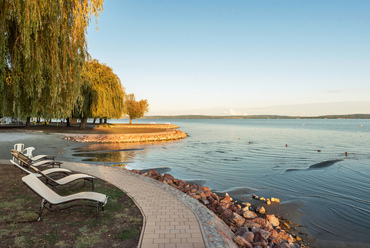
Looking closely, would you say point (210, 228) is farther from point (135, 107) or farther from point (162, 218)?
point (135, 107)

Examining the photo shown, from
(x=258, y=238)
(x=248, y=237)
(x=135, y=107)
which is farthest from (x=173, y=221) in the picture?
(x=135, y=107)

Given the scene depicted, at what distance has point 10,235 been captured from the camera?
4113mm

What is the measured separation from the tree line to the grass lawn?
8.98ft

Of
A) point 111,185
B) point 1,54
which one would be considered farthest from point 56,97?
point 111,185

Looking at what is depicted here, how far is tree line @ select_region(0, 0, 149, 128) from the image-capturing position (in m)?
6.30

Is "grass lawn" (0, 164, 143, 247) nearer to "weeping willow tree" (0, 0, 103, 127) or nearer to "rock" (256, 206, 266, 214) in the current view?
"weeping willow tree" (0, 0, 103, 127)

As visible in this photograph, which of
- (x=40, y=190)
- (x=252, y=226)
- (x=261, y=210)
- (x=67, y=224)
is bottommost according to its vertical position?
(x=261, y=210)

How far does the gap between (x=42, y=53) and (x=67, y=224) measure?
4884 mm

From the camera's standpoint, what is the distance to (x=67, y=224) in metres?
4.65

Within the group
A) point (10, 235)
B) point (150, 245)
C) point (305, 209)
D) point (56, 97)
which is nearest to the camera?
point (150, 245)

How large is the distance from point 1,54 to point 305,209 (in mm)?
10717

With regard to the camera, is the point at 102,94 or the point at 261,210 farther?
the point at 102,94

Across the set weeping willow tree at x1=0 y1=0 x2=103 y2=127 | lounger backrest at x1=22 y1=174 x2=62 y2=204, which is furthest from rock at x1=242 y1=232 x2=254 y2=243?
weeping willow tree at x1=0 y1=0 x2=103 y2=127

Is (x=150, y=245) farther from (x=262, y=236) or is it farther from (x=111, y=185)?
(x=111, y=185)
